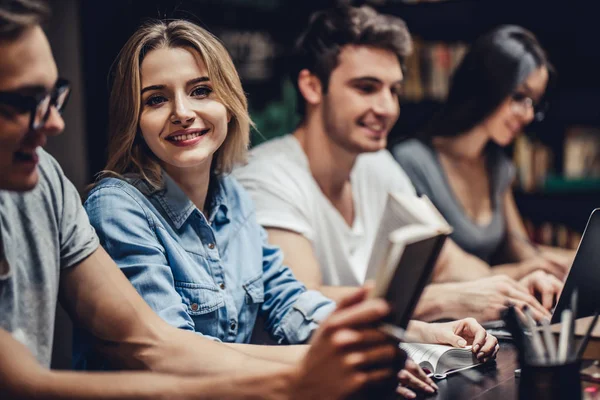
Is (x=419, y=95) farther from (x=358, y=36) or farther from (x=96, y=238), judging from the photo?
(x=96, y=238)

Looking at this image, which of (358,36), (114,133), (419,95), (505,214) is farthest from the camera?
(419,95)

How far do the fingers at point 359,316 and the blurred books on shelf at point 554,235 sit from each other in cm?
313

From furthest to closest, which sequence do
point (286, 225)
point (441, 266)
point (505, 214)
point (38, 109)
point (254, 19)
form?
point (254, 19), point (505, 214), point (441, 266), point (286, 225), point (38, 109)

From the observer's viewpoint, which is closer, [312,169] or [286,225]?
[286,225]

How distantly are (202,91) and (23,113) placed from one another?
52cm

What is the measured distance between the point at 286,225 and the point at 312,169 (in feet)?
1.18

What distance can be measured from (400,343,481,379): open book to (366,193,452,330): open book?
0.31 metres

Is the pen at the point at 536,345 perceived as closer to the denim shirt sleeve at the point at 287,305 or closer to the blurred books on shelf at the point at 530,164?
the denim shirt sleeve at the point at 287,305

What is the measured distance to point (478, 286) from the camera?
1831 millimetres

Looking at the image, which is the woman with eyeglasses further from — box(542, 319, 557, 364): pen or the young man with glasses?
the young man with glasses

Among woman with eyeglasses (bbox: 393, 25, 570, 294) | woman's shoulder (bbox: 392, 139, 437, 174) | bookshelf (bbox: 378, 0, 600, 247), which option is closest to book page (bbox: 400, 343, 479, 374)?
woman with eyeglasses (bbox: 393, 25, 570, 294)

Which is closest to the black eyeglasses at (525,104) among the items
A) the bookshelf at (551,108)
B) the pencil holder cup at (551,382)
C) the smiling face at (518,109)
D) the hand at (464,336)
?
the smiling face at (518,109)

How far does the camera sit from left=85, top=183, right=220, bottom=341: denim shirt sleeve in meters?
1.35

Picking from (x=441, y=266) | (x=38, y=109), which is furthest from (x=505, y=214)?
(x=38, y=109)
